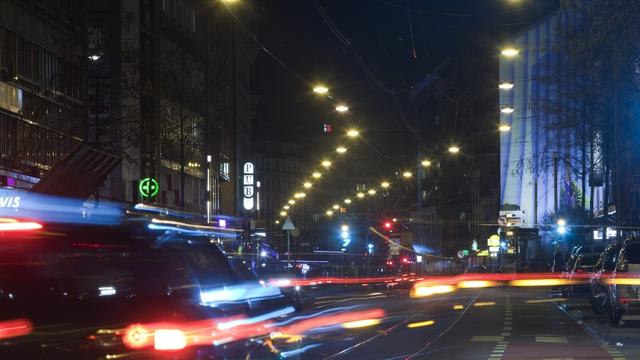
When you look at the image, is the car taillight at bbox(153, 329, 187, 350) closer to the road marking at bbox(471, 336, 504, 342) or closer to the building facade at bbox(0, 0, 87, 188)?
the road marking at bbox(471, 336, 504, 342)

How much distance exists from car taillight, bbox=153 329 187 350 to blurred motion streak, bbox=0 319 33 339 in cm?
78

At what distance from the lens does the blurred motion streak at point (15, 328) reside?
18.0ft

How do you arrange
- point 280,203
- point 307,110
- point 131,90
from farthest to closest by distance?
1. point 307,110
2. point 280,203
3. point 131,90

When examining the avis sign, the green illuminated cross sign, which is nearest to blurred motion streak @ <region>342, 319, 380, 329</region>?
the green illuminated cross sign

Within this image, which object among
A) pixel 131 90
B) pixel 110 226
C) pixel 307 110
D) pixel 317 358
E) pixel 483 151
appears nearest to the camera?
pixel 110 226

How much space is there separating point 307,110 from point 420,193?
119 feet

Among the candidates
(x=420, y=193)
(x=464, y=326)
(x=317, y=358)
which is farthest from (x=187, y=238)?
(x=420, y=193)

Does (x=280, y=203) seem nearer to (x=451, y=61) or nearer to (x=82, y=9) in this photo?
(x=451, y=61)

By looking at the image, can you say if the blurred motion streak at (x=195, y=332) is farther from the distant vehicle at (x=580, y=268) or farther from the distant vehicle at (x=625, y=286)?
the distant vehicle at (x=580, y=268)

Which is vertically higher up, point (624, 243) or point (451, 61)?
point (451, 61)

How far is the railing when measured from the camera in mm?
26375

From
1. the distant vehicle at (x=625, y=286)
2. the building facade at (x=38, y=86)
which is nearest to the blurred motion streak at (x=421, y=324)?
the distant vehicle at (x=625, y=286)

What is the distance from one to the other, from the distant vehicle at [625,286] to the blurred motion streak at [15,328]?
16739 millimetres

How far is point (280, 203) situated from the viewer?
12619cm
